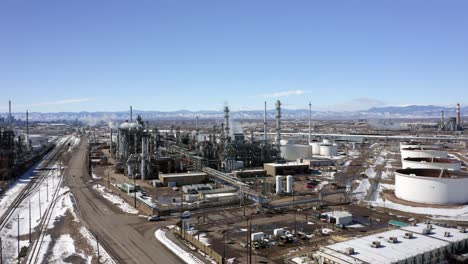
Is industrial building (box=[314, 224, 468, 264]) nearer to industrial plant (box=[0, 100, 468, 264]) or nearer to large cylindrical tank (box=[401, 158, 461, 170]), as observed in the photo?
industrial plant (box=[0, 100, 468, 264])

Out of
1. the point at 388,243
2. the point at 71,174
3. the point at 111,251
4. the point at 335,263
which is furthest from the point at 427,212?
the point at 71,174

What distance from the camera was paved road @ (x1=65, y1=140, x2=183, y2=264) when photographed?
2105 cm

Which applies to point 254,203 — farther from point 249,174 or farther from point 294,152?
point 294,152

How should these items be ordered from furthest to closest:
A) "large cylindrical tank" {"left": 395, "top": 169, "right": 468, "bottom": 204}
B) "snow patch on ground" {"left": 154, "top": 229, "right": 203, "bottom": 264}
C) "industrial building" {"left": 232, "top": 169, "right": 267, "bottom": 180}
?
"industrial building" {"left": 232, "top": 169, "right": 267, "bottom": 180} → "large cylindrical tank" {"left": 395, "top": 169, "right": 468, "bottom": 204} → "snow patch on ground" {"left": 154, "top": 229, "right": 203, "bottom": 264}

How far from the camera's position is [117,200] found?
35.2 metres

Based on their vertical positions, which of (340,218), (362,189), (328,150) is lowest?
(362,189)

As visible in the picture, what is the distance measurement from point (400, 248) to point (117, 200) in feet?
81.8

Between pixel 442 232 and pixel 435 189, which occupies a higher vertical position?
pixel 435 189

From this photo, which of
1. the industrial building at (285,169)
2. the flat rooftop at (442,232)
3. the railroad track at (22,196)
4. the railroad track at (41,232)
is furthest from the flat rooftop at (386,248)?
the industrial building at (285,169)

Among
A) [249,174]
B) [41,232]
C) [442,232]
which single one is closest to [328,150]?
[249,174]

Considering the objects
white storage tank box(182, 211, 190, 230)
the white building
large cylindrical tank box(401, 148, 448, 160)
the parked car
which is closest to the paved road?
the parked car

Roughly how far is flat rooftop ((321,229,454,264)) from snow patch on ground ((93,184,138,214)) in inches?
707

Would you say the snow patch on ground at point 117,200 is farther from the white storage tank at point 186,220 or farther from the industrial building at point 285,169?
the industrial building at point 285,169

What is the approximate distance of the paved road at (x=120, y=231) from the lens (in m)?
21.0
